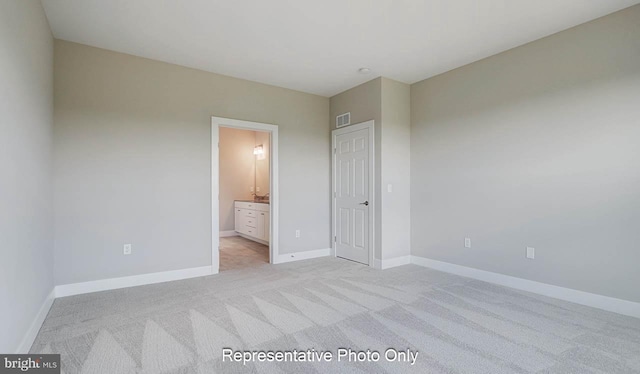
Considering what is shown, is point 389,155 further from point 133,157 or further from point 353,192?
point 133,157

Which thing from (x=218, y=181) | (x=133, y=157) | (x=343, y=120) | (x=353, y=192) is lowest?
(x=353, y=192)

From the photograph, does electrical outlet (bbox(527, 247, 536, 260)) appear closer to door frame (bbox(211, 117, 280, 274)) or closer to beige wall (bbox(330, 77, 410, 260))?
beige wall (bbox(330, 77, 410, 260))

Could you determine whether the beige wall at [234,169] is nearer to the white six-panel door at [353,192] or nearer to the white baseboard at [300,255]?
the white baseboard at [300,255]

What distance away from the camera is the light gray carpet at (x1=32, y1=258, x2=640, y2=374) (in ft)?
6.44

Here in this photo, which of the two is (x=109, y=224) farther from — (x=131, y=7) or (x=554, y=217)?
(x=554, y=217)

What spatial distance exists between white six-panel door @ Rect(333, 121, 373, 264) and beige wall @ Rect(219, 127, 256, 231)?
336 centimetres

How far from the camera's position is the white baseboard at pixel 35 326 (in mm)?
2029

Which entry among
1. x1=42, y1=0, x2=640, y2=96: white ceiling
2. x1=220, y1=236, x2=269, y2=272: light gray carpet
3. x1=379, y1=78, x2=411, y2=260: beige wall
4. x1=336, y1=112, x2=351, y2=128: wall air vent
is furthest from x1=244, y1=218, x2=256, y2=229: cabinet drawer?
x1=42, y1=0, x2=640, y2=96: white ceiling

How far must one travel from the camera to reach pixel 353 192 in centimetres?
480

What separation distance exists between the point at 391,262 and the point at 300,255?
1441 millimetres

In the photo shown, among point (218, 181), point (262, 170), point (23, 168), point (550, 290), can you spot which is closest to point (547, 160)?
point (550, 290)

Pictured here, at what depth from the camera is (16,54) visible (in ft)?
6.31

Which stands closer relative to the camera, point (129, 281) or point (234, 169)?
point (129, 281)

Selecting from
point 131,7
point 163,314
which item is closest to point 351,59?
point 131,7
